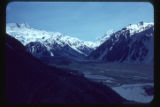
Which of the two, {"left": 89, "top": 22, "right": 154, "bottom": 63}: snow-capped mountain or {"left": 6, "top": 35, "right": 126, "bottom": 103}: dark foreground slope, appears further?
{"left": 89, "top": 22, "right": 154, "bottom": 63}: snow-capped mountain

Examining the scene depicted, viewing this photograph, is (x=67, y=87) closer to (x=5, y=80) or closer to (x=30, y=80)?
(x=30, y=80)

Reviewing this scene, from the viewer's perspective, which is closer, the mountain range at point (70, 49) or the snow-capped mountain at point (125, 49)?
the mountain range at point (70, 49)

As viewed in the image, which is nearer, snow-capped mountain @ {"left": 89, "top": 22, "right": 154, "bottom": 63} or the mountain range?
the mountain range

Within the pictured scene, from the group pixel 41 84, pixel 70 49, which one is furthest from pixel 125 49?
pixel 41 84

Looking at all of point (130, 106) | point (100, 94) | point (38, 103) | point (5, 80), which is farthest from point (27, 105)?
point (130, 106)

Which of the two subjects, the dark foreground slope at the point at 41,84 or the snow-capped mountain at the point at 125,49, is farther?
the snow-capped mountain at the point at 125,49

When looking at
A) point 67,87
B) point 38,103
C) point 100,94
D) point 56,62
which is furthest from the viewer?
point 56,62

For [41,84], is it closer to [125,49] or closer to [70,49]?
[70,49]

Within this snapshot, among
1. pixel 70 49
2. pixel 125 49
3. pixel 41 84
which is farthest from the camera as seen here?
pixel 125 49
